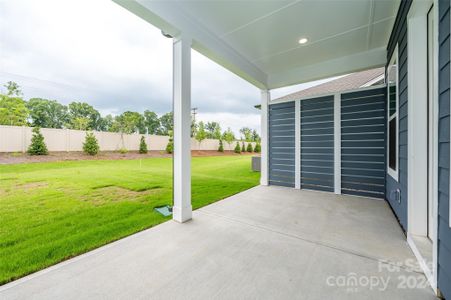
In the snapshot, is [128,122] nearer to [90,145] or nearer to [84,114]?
[90,145]

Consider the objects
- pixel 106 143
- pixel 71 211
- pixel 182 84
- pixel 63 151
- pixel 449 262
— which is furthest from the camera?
pixel 106 143

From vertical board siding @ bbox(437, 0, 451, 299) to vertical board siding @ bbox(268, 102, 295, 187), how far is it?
3104 millimetres

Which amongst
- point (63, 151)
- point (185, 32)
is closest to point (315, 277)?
point (185, 32)

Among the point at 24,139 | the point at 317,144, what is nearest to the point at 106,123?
the point at 24,139

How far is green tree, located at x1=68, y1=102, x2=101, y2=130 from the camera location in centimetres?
440

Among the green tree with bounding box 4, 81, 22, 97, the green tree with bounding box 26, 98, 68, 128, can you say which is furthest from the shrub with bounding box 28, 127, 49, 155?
the green tree with bounding box 4, 81, 22, 97

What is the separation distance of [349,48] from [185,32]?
115 inches

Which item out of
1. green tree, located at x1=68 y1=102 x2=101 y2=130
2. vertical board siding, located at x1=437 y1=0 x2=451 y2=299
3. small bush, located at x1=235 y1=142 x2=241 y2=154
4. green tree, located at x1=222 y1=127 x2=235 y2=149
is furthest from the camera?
small bush, located at x1=235 y1=142 x2=241 y2=154

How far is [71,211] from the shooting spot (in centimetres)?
263

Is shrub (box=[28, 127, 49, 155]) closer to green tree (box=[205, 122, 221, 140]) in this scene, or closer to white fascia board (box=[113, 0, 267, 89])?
white fascia board (box=[113, 0, 267, 89])

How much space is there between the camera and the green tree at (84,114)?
440 centimetres

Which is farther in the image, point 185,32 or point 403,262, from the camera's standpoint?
point 185,32

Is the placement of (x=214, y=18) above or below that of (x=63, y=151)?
above

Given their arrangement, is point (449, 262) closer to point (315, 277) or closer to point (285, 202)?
point (315, 277)
